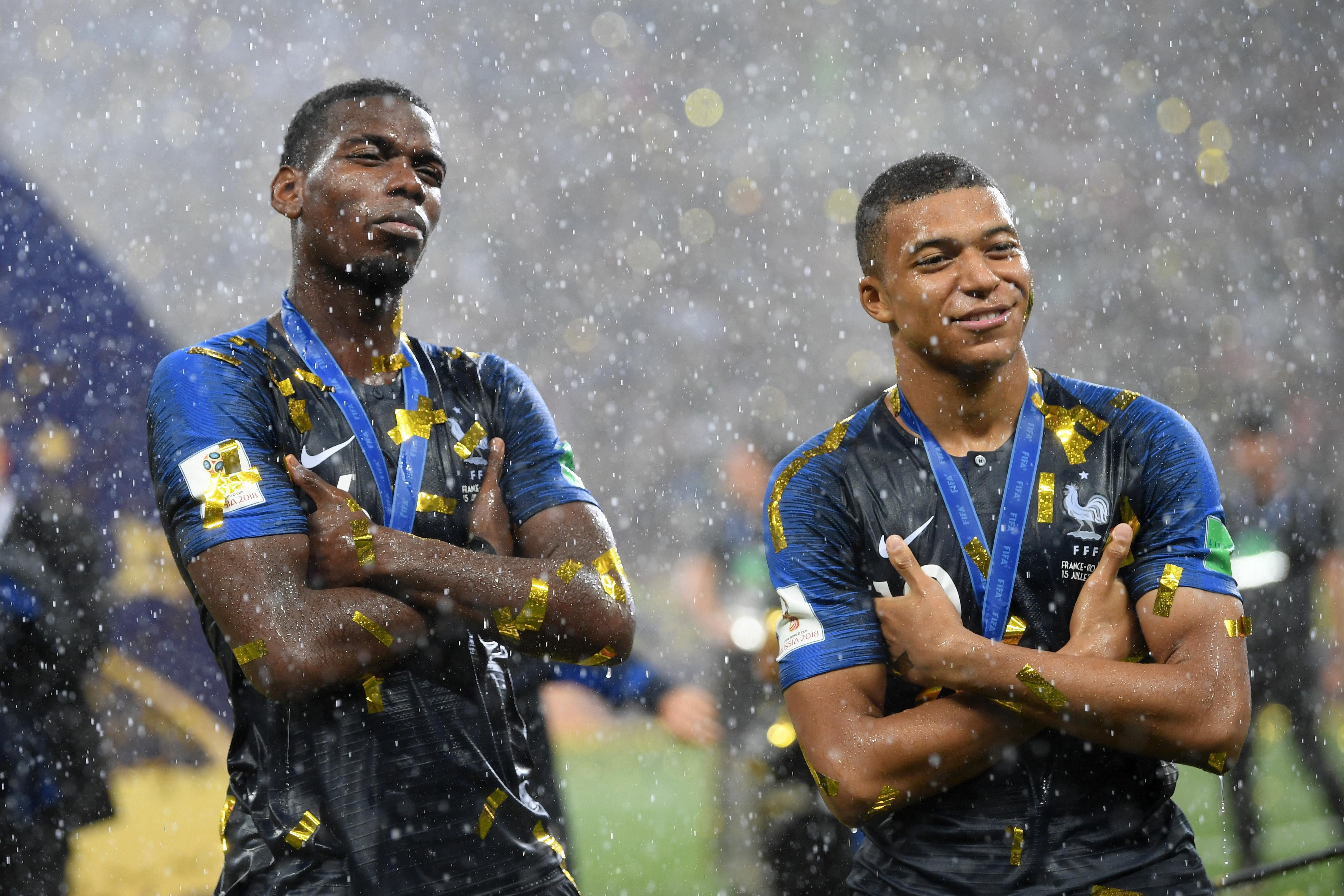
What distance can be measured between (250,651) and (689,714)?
8.64 feet

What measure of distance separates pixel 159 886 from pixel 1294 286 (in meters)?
16.2

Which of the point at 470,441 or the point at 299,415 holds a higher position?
the point at 299,415

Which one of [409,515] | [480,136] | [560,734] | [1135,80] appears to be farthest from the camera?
[1135,80]

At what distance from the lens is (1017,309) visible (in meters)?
2.56

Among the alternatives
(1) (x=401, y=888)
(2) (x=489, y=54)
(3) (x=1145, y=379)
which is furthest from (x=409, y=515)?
(3) (x=1145, y=379)

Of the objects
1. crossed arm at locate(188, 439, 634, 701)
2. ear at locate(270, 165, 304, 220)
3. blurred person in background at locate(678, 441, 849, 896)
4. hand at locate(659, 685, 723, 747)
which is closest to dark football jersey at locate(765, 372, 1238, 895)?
crossed arm at locate(188, 439, 634, 701)

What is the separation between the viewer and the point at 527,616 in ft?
8.39

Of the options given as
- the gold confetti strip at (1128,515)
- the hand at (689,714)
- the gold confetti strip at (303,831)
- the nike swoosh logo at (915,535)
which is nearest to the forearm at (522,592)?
the gold confetti strip at (303,831)

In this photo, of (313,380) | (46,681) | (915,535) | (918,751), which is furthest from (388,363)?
(46,681)

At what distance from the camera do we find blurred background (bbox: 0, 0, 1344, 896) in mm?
9477

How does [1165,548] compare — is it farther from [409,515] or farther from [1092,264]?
[1092,264]

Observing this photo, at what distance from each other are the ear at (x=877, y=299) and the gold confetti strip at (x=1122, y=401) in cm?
54

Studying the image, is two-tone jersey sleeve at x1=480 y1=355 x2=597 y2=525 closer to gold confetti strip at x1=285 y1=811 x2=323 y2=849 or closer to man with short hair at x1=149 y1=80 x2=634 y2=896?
man with short hair at x1=149 y1=80 x2=634 y2=896

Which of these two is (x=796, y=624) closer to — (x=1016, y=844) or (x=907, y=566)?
(x=907, y=566)
